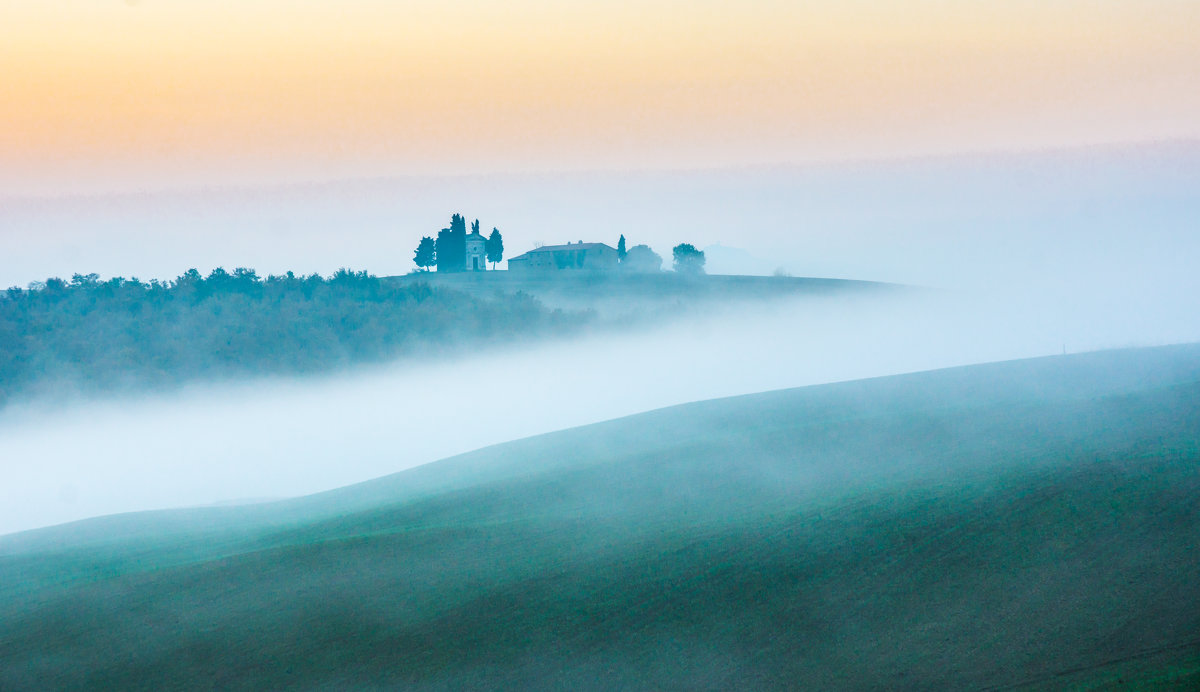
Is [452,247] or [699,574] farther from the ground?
[452,247]

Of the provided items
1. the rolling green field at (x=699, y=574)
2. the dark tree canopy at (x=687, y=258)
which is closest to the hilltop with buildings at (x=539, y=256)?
the dark tree canopy at (x=687, y=258)

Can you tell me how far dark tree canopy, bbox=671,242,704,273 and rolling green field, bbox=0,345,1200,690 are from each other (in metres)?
142

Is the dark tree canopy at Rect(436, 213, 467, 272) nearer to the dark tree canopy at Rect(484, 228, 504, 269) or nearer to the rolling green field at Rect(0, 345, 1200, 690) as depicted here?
the dark tree canopy at Rect(484, 228, 504, 269)

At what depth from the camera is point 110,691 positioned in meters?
19.2

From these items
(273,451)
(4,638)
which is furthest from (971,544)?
(273,451)

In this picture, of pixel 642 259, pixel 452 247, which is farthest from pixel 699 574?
pixel 642 259

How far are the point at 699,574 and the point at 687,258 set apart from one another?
15750 cm

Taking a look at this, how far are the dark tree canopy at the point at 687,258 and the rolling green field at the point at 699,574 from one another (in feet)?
465

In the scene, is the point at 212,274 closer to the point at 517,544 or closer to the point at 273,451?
the point at 273,451

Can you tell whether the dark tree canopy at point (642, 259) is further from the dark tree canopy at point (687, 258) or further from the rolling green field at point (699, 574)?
the rolling green field at point (699, 574)

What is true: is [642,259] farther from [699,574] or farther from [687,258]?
[699,574]

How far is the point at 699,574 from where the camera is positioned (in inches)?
909

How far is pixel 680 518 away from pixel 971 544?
25.2 feet

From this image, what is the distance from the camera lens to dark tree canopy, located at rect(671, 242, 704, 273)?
584 ft
